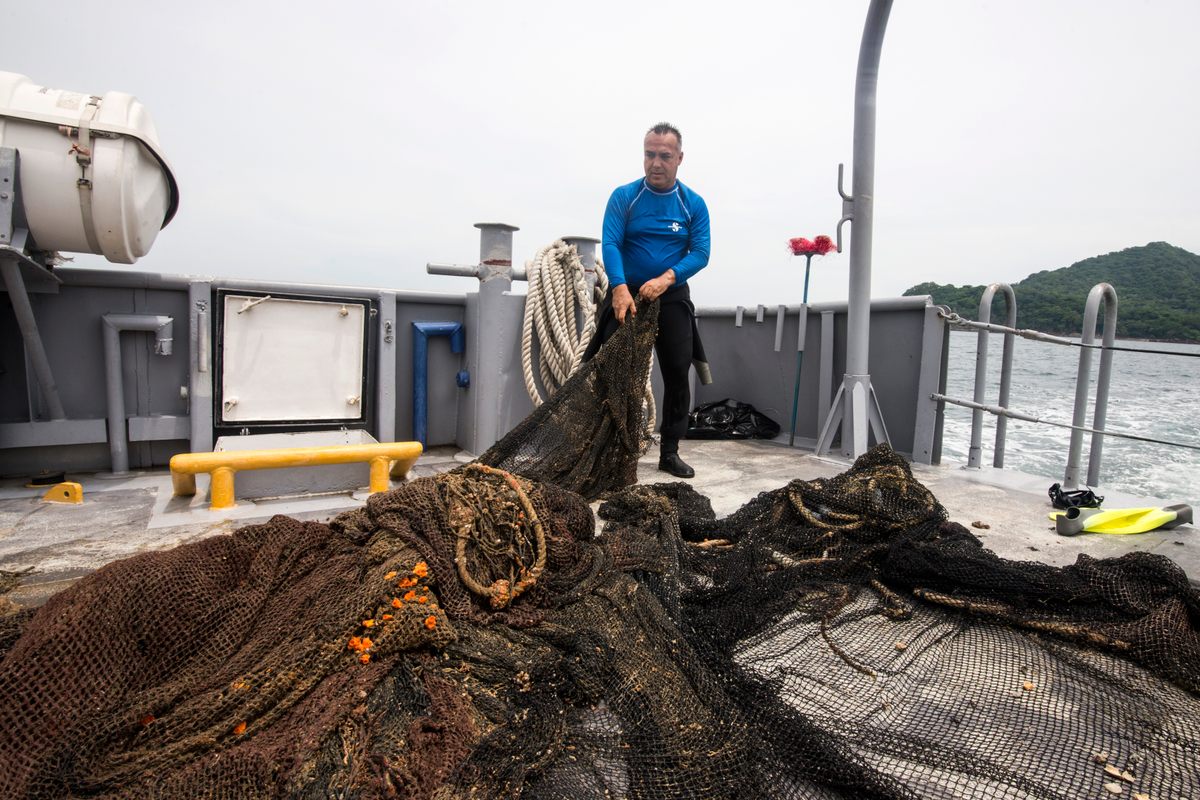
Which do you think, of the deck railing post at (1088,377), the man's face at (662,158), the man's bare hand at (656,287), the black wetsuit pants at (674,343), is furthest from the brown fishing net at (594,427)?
the deck railing post at (1088,377)

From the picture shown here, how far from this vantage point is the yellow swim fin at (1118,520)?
3.19 m

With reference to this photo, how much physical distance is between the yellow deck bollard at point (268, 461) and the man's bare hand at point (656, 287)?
1500 millimetres

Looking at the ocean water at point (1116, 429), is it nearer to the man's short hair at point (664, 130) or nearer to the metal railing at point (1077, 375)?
the metal railing at point (1077, 375)

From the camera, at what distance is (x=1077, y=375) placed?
4148 mm

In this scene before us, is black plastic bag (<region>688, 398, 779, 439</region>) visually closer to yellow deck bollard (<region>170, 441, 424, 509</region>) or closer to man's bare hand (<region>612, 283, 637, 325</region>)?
man's bare hand (<region>612, 283, 637, 325</region>)

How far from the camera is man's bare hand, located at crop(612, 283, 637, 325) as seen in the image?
3.78 meters

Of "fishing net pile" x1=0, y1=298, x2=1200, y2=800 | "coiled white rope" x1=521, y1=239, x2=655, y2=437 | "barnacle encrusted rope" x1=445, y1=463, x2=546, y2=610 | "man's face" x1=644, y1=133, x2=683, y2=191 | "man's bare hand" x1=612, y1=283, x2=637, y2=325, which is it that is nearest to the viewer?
"fishing net pile" x1=0, y1=298, x2=1200, y2=800

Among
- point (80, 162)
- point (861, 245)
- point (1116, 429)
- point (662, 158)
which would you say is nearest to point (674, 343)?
point (662, 158)

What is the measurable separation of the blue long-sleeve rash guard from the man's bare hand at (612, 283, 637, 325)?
187 millimetres

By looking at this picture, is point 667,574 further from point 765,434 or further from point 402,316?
point 765,434

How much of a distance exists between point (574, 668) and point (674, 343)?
8.92 feet

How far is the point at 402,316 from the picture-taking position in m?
4.92

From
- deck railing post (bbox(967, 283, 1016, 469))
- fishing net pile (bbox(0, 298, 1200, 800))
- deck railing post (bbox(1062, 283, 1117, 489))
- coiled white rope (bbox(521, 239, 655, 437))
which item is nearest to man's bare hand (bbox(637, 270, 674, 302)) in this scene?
coiled white rope (bbox(521, 239, 655, 437))

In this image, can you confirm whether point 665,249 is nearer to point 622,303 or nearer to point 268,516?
point 622,303
